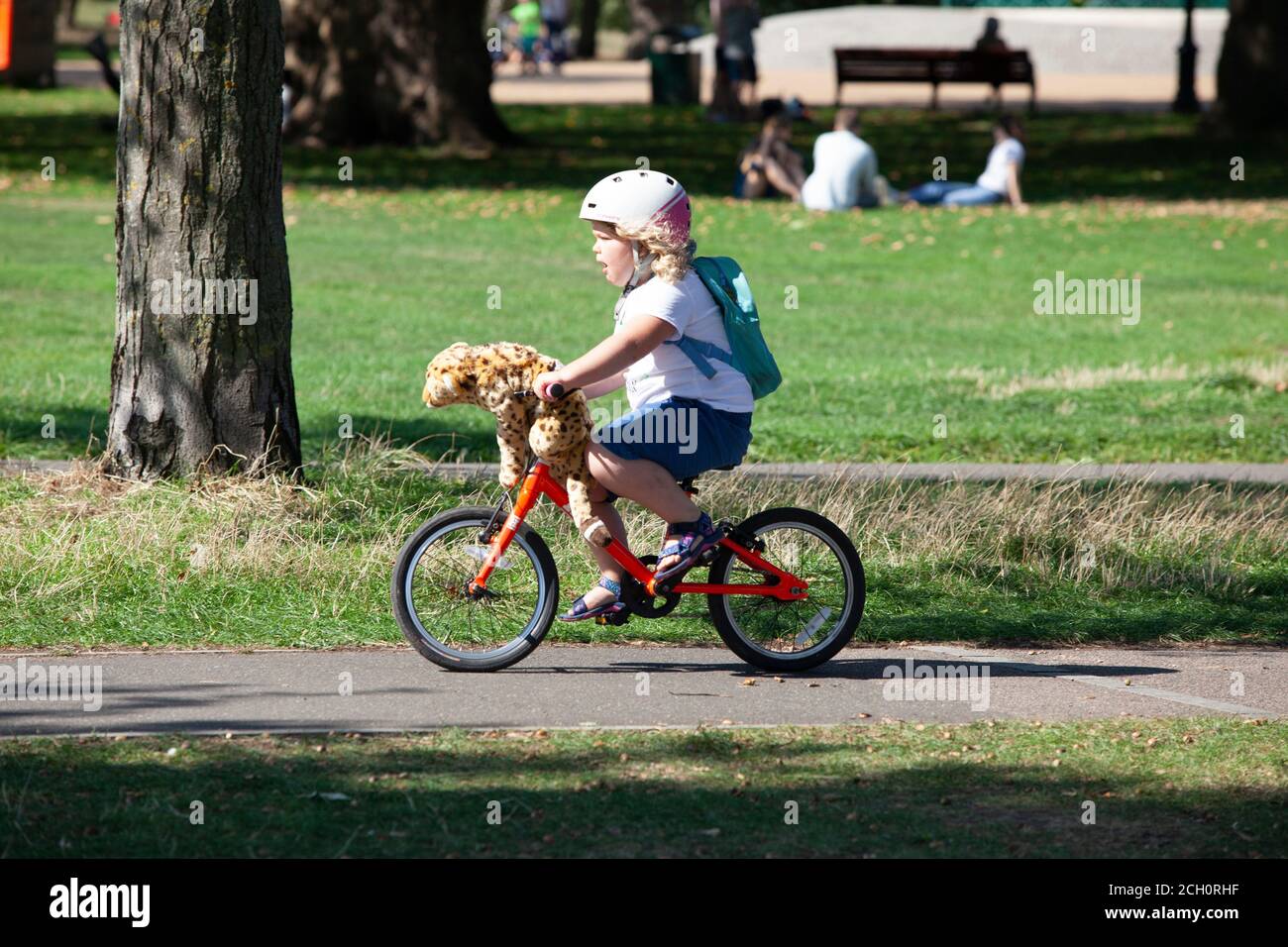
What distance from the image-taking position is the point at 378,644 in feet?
21.9

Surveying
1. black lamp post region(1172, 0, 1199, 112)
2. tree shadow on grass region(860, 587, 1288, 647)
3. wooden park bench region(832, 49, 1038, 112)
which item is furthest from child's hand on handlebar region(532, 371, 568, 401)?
black lamp post region(1172, 0, 1199, 112)

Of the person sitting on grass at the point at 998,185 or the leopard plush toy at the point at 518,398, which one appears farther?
the person sitting on grass at the point at 998,185

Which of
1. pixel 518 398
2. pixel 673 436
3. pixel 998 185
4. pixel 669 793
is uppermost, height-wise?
pixel 998 185

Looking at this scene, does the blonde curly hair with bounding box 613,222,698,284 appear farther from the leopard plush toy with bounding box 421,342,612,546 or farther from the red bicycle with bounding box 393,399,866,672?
the red bicycle with bounding box 393,399,866,672

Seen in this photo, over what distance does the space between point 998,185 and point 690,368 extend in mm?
17874

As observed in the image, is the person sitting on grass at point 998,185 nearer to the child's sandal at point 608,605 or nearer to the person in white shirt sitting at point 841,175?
the person in white shirt sitting at point 841,175

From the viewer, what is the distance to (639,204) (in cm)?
595

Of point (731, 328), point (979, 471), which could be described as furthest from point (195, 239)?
point (979, 471)

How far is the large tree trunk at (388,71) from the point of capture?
2550 cm

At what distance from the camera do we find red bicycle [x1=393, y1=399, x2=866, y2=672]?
6.28 meters

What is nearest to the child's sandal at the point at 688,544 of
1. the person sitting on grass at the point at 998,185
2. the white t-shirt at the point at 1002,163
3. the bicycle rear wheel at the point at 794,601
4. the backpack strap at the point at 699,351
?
the bicycle rear wheel at the point at 794,601

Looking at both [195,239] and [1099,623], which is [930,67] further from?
[1099,623]

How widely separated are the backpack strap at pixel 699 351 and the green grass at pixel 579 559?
127cm
